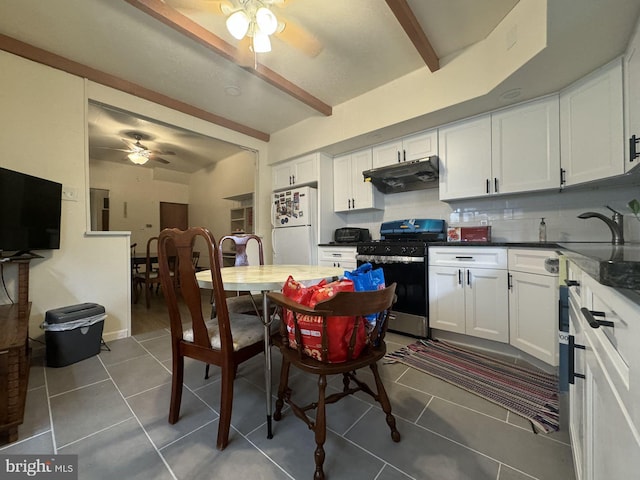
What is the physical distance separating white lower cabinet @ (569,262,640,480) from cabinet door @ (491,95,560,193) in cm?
182

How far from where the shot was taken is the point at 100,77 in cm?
244

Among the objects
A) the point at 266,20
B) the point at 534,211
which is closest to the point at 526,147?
the point at 534,211

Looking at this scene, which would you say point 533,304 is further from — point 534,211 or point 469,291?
point 534,211

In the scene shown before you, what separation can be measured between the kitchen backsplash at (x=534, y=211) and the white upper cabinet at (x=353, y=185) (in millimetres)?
395

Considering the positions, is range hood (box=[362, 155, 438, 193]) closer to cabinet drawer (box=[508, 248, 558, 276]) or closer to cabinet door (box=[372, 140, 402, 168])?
cabinet door (box=[372, 140, 402, 168])

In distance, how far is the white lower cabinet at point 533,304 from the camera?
1725mm

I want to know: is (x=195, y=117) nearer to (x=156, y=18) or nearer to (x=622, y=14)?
(x=156, y=18)

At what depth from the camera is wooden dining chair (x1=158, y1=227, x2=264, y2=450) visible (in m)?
1.15

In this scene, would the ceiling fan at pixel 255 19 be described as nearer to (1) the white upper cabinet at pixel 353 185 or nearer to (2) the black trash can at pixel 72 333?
(1) the white upper cabinet at pixel 353 185

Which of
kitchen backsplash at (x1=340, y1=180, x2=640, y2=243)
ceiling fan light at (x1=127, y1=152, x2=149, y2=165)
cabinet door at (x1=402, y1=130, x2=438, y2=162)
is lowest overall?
kitchen backsplash at (x1=340, y1=180, x2=640, y2=243)

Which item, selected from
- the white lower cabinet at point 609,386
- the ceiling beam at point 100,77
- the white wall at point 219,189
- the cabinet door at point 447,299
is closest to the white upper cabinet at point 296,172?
the ceiling beam at point 100,77

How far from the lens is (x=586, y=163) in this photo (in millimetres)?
1885

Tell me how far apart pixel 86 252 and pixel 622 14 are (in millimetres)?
4097

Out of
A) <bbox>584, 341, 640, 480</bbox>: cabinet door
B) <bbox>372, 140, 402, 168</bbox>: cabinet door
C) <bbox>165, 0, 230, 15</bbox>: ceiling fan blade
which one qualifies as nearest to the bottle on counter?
<bbox>372, 140, 402, 168</bbox>: cabinet door
